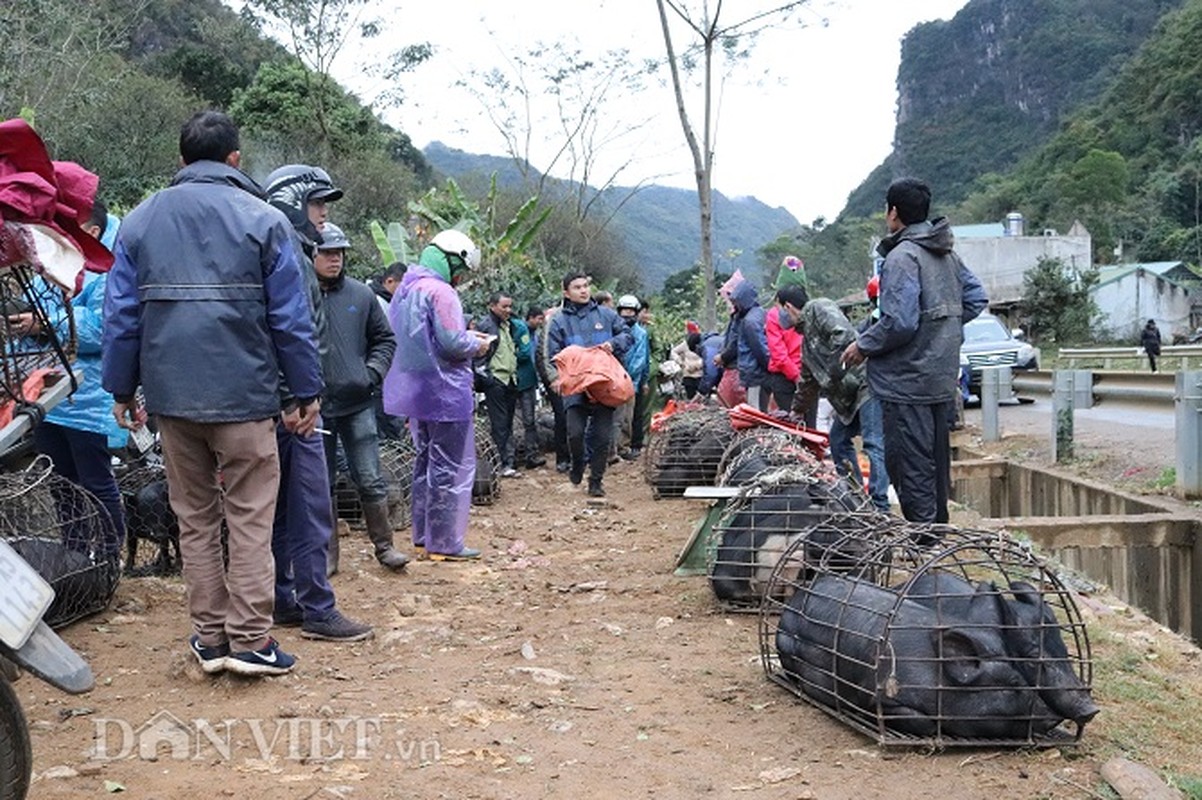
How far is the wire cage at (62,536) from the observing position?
5105 mm

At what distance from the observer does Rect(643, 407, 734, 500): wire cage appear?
32.6ft

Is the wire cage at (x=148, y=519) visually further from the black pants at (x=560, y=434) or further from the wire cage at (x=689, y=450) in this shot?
the black pants at (x=560, y=434)

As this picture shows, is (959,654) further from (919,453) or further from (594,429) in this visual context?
(594,429)

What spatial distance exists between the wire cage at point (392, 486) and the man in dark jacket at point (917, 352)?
3.54m

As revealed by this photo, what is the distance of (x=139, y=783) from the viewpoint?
3.43 metres

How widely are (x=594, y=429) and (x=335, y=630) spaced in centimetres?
519

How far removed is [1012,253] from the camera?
201 feet

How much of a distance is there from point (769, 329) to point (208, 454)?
6.31 m

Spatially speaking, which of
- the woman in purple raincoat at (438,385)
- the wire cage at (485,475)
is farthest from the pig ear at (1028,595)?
the wire cage at (485,475)

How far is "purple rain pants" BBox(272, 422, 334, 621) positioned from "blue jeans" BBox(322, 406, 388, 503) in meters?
1.14

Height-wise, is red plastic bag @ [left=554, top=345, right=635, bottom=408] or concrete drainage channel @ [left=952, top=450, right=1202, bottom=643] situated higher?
red plastic bag @ [left=554, top=345, right=635, bottom=408]

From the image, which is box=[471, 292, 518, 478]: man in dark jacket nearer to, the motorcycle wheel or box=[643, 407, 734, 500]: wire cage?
box=[643, 407, 734, 500]: wire cage

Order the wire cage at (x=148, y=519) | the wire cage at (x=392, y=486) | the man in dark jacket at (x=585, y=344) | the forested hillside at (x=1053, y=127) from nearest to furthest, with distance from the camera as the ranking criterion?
the wire cage at (x=148, y=519) < the wire cage at (x=392, y=486) < the man in dark jacket at (x=585, y=344) < the forested hillside at (x=1053, y=127)

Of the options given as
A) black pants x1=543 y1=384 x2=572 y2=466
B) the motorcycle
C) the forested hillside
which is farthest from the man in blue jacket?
the forested hillside
